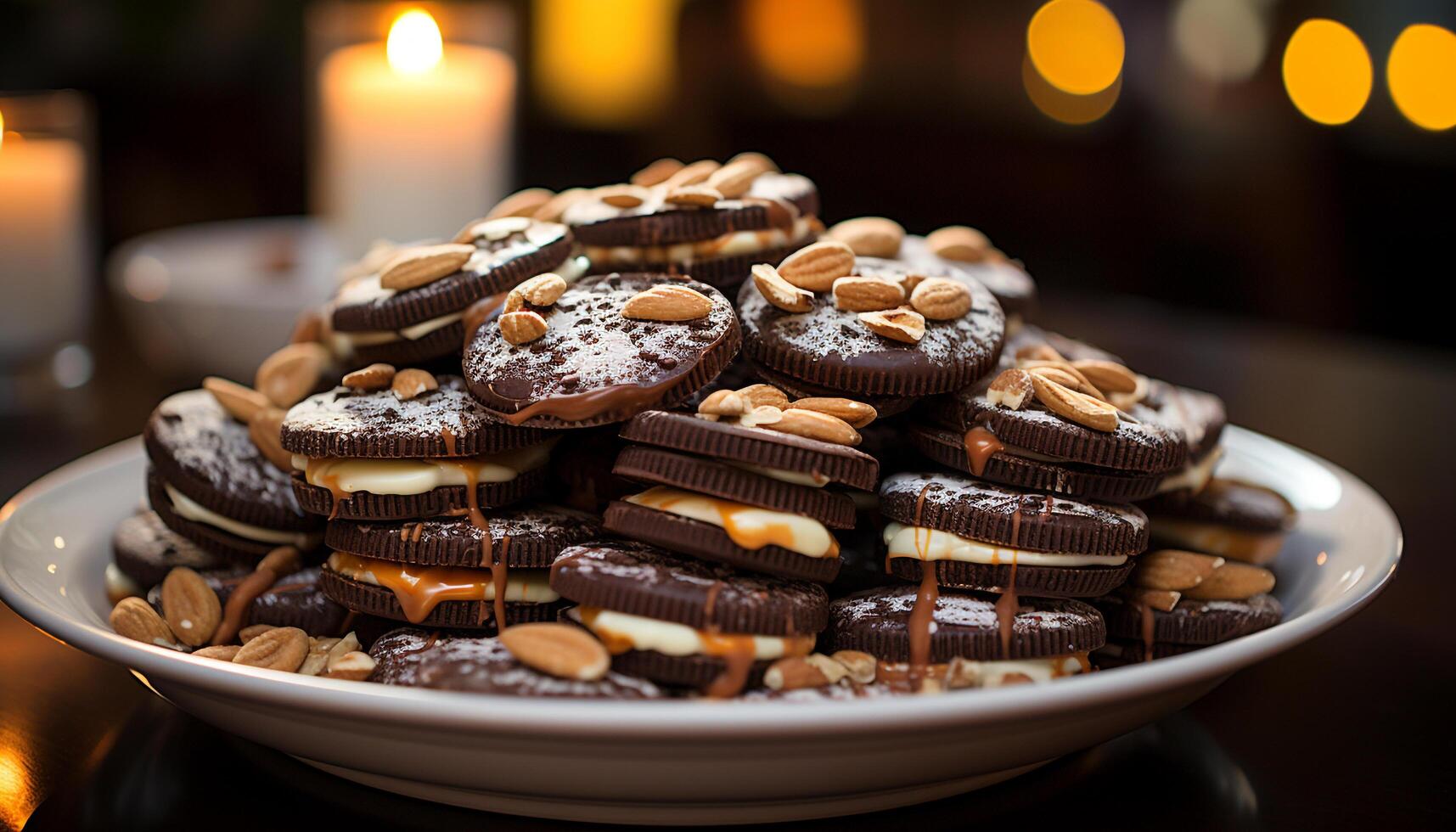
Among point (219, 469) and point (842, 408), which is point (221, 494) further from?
point (842, 408)

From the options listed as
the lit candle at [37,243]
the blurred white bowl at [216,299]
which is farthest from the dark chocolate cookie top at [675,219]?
the lit candle at [37,243]

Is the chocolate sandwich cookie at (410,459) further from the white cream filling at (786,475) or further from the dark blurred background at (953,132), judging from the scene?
the dark blurred background at (953,132)

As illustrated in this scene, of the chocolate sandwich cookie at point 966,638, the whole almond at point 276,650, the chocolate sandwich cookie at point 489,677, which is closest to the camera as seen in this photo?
the chocolate sandwich cookie at point 489,677

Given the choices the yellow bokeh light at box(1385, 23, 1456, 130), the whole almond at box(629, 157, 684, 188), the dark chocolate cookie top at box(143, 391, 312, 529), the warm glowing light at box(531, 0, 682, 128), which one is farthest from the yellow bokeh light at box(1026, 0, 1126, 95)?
the dark chocolate cookie top at box(143, 391, 312, 529)

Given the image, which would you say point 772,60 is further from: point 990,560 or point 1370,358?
point 990,560

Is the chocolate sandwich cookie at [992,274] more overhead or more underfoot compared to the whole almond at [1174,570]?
more overhead

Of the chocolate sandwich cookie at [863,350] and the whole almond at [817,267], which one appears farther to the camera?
the whole almond at [817,267]

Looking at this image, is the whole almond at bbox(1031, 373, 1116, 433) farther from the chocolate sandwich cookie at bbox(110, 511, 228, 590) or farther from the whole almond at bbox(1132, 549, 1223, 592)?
the chocolate sandwich cookie at bbox(110, 511, 228, 590)
